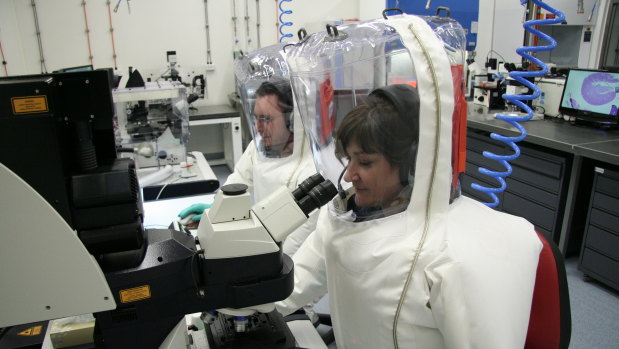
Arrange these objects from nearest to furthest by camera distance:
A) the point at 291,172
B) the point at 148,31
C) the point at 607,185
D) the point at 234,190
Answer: the point at 234,190 → the point at 291,172 → the point at 607,185 → the point at 148,31

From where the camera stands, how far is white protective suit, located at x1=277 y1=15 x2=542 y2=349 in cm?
83

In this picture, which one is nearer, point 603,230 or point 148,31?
point 603,230

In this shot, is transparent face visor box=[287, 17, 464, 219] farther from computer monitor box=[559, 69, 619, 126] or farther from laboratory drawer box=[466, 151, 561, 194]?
computer monitor box=[559, 69, 619, 126]

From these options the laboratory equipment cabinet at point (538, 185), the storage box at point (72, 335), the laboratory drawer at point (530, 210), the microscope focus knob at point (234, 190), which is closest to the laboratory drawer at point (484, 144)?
the laboratory equipment cabinet at point (538, 185)

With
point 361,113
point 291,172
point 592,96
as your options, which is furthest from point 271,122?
point 592,96

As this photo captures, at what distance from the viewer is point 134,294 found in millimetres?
787

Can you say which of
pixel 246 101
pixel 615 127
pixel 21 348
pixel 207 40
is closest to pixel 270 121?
pixel 246 101

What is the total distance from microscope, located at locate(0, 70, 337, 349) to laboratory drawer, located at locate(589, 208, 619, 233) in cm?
235

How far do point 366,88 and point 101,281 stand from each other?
2.15 feet

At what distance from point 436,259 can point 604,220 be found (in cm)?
228

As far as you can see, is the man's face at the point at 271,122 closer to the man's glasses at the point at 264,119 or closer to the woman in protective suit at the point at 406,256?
the man's glasses at the point at 264,119

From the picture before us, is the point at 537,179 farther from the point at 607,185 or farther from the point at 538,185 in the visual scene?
the point at 607,185

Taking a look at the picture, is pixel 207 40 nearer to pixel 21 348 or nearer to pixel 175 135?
pixel 175 135

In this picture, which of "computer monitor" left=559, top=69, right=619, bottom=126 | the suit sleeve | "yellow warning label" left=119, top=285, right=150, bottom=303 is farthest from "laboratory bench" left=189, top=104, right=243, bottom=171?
"yellow warning label" left=119, top=285, right=150, bottom=303
